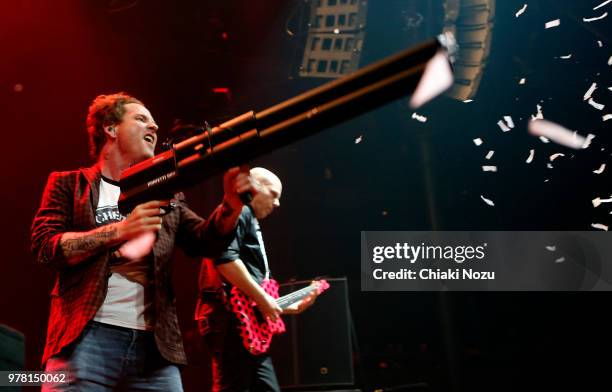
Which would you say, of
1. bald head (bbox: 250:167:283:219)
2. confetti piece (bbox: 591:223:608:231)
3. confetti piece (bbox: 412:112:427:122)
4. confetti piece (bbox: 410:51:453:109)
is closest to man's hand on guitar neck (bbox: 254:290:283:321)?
bald head (bbox: 250:167:283:219)

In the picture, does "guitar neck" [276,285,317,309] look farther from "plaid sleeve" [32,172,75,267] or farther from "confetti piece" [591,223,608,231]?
"confetti piece" [591,223,608,231]

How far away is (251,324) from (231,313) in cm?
12

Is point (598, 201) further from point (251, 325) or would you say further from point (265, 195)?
point (251, 325)

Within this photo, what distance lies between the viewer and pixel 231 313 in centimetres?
329

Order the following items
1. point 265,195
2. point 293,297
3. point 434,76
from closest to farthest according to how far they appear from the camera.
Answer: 1. point 434,76
2. point 265,195
3. point 293,297

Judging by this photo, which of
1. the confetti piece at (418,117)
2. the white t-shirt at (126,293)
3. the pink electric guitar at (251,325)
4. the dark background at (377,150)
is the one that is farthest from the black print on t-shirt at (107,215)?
the confetti piece at (418,117)

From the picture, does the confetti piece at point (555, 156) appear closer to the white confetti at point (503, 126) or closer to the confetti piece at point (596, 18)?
the white confetti at point (503, 126)

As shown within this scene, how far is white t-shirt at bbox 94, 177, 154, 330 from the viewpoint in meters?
2.10

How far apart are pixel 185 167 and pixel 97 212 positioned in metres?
0.59

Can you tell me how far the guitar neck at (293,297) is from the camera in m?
3.97

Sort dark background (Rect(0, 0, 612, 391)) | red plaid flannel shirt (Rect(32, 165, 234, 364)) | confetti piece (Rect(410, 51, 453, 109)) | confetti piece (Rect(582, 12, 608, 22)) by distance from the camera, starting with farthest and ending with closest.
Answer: confetti piece (Rect(582, 12, 608, 22)) < dark background (Rect(0, 0, 612, 391)) < red plaid flannel shirt (Rect(32, 165, 234, 364)) < confetti piece (Rect(410, 51, 453, 109))

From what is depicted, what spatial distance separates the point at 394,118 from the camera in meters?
6.00

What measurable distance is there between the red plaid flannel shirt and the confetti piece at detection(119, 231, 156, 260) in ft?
0.10

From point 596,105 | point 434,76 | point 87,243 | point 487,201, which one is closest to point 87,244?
point 87,243
